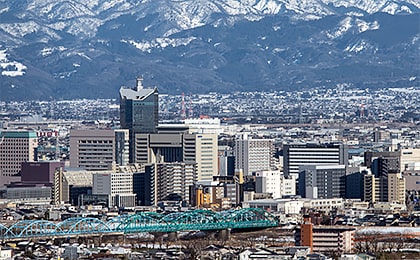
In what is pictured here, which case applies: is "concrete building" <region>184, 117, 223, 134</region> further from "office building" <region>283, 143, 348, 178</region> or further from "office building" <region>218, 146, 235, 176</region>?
"office building" <region>283, 143, 348, 178</region>

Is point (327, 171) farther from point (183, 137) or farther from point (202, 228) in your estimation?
point (202, 228)

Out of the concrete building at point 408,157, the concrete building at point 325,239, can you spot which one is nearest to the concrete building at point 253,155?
the concrete building at point 408,157

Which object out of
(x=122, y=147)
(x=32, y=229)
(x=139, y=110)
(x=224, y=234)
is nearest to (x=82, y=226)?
(x=32, y=229)

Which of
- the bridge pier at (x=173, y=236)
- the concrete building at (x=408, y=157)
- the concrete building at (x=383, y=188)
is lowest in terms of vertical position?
the bridge pier at (x=173, y=236)

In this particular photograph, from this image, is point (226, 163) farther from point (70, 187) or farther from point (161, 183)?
point (70, 187)

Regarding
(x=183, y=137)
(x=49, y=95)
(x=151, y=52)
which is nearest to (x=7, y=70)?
(x=49, y=95)

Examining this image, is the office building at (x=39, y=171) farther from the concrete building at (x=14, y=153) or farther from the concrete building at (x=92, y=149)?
the concrete building at (x=92, y=149)

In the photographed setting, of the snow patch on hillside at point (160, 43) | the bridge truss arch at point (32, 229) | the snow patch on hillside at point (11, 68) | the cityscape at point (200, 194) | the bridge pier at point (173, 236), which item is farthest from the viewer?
the snow patch on hillside at point (160, 43)
